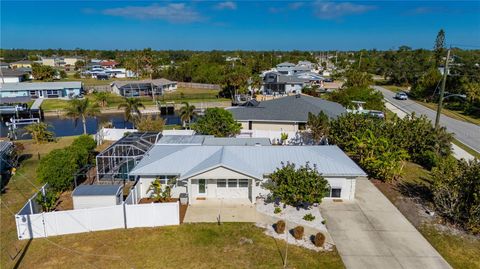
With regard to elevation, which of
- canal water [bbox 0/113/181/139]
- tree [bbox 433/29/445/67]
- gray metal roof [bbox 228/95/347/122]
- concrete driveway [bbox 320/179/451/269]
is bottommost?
canal water [bbox 0/113/181/139]

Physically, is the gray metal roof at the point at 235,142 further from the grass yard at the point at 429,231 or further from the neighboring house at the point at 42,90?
the neighboring house at the point at 42,90

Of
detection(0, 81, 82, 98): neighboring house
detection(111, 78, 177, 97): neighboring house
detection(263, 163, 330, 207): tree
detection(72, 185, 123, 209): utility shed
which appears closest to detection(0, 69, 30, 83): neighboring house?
detection(0, 81, 82, 98): neighboring house

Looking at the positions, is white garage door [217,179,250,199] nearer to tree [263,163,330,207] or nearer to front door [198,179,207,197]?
front door [198,179,207,197]

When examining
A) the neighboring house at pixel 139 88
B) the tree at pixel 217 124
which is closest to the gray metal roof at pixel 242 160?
the tree at pixel 217 124

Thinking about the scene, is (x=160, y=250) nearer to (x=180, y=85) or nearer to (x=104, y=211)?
(x=104, y=211)

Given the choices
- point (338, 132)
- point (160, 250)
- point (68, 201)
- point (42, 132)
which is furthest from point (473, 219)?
point (42, 132)
